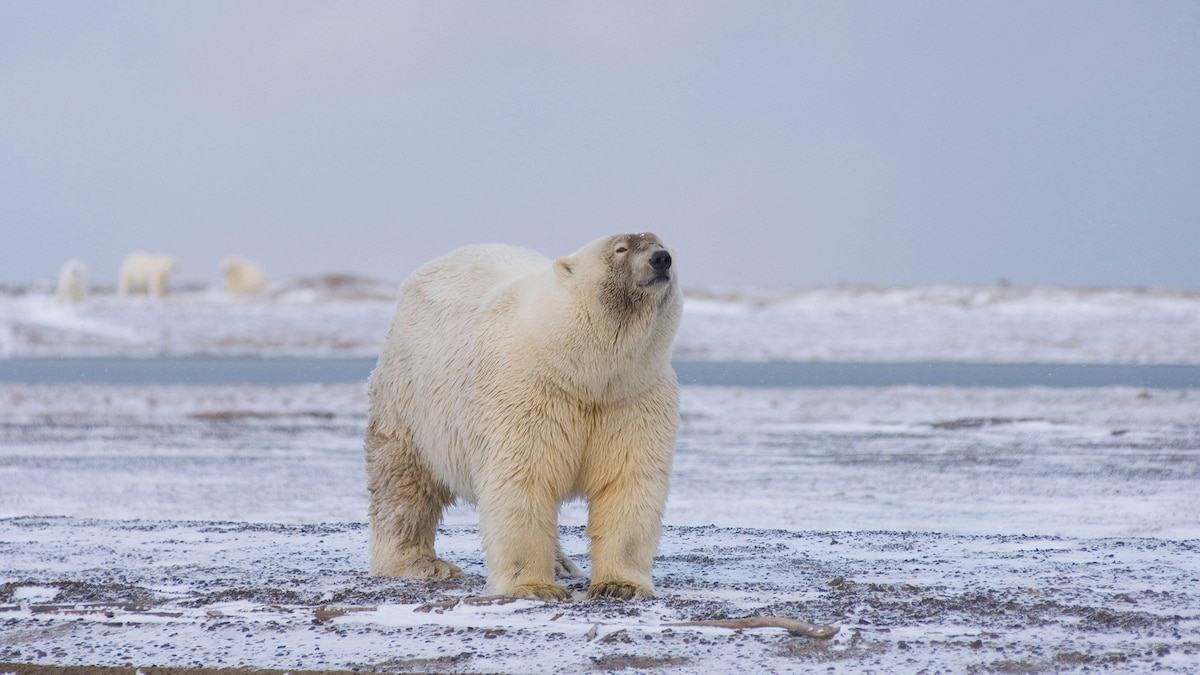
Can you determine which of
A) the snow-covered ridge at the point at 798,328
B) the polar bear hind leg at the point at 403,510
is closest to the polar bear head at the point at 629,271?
the polar bear hind leg at the point at 403,510

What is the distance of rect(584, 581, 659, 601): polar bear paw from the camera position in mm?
5344

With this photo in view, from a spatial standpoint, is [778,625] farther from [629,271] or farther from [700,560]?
[700,560]

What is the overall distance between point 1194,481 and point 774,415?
6.88 m

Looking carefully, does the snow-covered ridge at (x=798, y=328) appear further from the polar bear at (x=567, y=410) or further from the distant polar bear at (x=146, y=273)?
the polar bear at (x=567, y=410)

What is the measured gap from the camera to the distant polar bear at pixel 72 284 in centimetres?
3804

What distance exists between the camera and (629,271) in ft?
16.9

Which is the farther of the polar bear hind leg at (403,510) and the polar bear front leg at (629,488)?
the polar bear hind leg at (403,510)

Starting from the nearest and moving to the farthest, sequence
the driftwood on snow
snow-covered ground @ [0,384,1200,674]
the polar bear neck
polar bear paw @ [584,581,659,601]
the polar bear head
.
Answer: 1. snow-covered ground @ [0,384,1200,674]
2. the driftwood on snow
3. the polar bear head
4. the polar bear neck
5. polar bear paw @ [584,581,659,601]

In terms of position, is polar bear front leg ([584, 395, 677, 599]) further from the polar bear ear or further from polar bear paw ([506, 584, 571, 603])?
the polar bear ear

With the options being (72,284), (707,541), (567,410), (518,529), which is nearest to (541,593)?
(518,529)

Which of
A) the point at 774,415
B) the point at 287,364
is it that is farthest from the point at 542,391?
the point at 287,364

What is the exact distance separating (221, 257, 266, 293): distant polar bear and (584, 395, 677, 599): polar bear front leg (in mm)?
41844

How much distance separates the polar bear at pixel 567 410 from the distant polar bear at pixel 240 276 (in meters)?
41.4

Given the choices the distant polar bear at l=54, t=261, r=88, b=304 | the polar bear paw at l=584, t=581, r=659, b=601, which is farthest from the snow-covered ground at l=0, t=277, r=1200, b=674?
the distant polar bear at l=54, t=261, r=88, b=304
